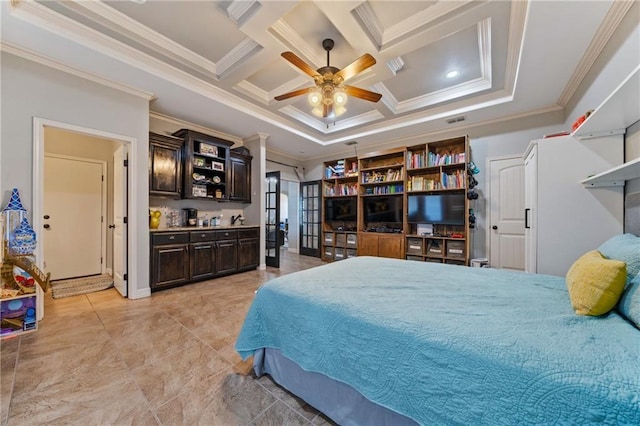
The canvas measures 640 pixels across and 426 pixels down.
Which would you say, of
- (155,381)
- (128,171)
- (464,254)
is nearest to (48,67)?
(128,171)

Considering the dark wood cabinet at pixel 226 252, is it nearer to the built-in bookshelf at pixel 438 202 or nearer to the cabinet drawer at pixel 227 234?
the cabinet drawer at pixel 227 234

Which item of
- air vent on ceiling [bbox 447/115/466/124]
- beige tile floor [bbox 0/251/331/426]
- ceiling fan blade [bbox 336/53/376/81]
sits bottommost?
beige tile floor [bbox 0/251/331/426]

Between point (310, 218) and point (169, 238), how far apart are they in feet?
12.6

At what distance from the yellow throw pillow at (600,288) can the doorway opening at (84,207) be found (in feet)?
14.2

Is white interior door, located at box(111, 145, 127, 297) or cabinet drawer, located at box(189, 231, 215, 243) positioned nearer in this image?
white interior door, located at box(111, 145, 127, 297)

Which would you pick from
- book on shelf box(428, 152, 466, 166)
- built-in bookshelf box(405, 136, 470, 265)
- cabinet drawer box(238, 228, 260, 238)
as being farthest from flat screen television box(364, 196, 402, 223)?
cabinet drawer box(238, 228, 260, 238)

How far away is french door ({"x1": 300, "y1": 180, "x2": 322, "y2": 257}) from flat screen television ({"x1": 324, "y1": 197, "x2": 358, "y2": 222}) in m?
0.49

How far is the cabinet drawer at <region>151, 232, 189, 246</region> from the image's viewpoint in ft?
11.5

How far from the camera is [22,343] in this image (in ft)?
6.84

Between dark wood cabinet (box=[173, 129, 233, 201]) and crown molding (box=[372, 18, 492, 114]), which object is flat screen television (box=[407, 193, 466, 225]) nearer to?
crown molding (box=[372, 18, 492, 114])

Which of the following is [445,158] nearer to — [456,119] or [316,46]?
[456,119]

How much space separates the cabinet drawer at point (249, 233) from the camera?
15.3 ft

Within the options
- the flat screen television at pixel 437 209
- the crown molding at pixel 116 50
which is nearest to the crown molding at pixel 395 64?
the crown molding at pixel 116 50

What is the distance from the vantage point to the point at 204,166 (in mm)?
4340
